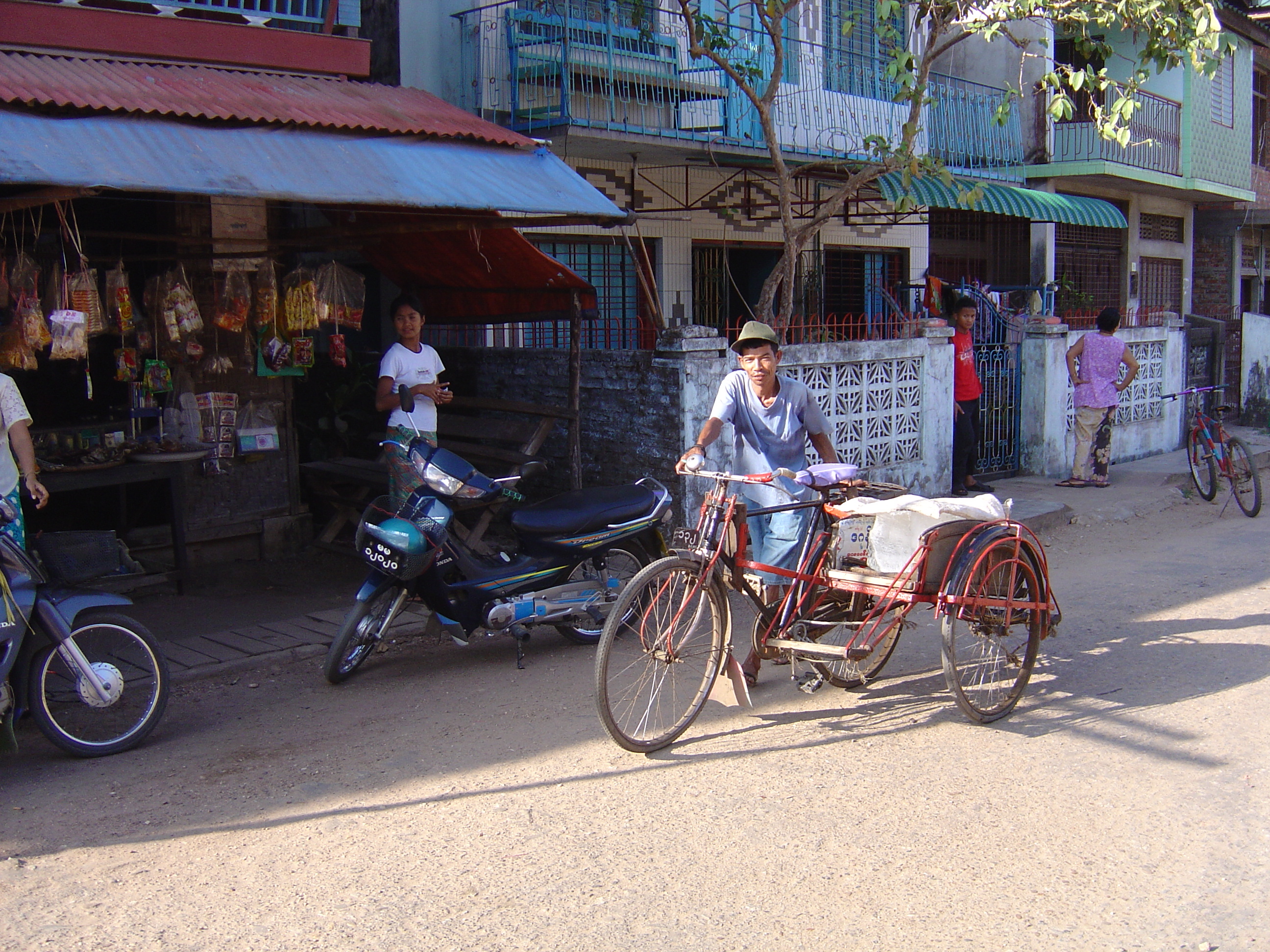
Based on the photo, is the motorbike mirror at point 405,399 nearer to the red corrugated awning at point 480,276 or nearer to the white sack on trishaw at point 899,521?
the red corrugated awning at point 480,276

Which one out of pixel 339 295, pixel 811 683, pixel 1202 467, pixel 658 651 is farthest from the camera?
pixel 1202 467

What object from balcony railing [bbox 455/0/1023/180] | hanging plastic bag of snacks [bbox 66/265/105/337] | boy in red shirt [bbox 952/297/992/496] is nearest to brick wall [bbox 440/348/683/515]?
Answer: balcony railing [bbox 455/0/1023/180]

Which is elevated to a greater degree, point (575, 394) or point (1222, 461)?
point (575, 394)

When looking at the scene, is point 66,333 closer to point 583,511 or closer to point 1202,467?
point 583,511

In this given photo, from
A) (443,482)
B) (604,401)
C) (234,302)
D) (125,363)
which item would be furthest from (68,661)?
(604,401)

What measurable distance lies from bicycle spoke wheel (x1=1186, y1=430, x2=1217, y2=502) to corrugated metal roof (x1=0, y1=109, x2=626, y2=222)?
6768mm

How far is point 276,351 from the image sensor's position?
793 cm

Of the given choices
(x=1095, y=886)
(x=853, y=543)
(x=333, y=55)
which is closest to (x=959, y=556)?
(x=853, y=543)

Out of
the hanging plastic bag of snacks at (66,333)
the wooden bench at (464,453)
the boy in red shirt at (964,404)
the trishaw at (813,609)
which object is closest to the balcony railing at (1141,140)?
the boy in red shirt at (964,404)

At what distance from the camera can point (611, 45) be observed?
10.9m

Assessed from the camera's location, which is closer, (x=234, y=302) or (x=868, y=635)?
(x=868, y=635)

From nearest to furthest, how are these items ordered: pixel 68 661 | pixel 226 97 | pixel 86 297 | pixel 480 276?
pixel 68 661
pixel 86 297
pixel 226 97
pixel 480 276

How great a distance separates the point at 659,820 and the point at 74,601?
265 centimetres

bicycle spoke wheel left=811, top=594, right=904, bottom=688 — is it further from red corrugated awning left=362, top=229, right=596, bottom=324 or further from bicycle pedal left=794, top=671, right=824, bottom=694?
red corrugated awning left=362, top=229, right=596, bottom=324
